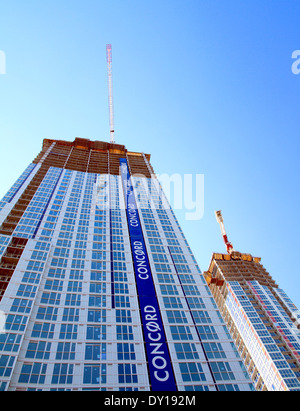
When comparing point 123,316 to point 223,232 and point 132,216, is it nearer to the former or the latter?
point 132,216

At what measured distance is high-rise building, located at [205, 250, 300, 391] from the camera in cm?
9775

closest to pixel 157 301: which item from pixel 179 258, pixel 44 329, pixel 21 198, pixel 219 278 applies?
pixel 179 258

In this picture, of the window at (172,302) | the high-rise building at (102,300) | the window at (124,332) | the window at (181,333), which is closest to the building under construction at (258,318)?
the high-rise building at (102,300)

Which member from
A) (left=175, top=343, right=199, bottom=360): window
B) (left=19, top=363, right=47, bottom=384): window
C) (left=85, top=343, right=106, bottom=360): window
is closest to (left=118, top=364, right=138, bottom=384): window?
(left=85, top=343, right=106, bottom=360): window

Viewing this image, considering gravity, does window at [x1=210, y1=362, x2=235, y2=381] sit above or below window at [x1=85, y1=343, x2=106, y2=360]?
below

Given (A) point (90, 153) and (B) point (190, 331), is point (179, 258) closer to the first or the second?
(B) point (190, 331)

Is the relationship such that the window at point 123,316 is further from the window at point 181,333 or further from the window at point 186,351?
the window at point 186,351

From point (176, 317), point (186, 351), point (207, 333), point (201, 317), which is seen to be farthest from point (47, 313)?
point (207, 333)

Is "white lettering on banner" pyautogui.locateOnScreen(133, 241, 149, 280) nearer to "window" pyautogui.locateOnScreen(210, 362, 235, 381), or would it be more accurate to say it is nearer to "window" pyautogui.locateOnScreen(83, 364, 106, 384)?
"window" pyautogui.locateOnScreen(210, 362, 235, 381)

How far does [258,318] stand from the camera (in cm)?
11562

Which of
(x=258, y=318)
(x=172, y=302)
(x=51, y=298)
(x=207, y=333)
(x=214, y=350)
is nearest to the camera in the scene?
(x=214, y=350)

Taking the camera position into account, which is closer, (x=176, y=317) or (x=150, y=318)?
(x=150, y=318)

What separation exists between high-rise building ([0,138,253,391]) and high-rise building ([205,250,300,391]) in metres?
52.6
